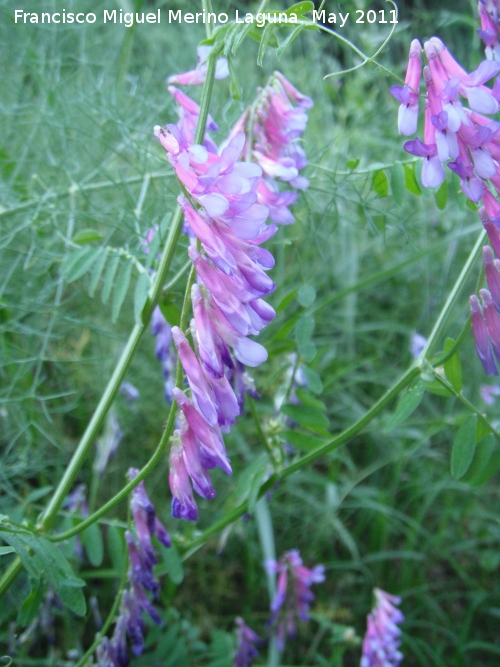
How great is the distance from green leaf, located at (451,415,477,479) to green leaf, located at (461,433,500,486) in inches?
0.7

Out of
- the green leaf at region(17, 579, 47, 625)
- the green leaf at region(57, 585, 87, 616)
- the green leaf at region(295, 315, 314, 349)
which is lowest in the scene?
the green leaf at region(17, 579, 47, 625)

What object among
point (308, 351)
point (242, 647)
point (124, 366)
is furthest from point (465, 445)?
point (242, 647)

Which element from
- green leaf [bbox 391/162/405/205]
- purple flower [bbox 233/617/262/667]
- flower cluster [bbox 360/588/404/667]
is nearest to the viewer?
green leaf [bbox 391/162/405/205]

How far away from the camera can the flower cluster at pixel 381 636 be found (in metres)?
1.54

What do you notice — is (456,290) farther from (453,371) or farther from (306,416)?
(306,416)

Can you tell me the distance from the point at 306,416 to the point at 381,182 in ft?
1.48

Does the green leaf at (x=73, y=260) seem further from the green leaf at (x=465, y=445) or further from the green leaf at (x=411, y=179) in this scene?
the green leaf at (x=465, y=445)

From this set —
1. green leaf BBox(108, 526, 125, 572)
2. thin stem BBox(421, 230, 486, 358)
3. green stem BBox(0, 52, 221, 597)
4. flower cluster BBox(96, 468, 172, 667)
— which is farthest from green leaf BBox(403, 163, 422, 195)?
green leaf BBox(108, 526, 125, 572)

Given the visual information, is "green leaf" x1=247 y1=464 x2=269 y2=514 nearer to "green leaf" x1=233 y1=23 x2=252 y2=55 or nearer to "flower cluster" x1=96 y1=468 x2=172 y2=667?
"flower cluster" x1=96 y1=468 x2=172 y2=667

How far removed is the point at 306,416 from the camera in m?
1.16

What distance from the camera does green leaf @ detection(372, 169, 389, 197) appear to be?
3.91 feet

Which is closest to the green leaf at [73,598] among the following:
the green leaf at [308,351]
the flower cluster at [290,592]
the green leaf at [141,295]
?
the green leaf at [141,295]

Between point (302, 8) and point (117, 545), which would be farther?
point (117, 545)

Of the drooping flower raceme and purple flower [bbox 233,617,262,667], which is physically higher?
the drooping flower raceme
